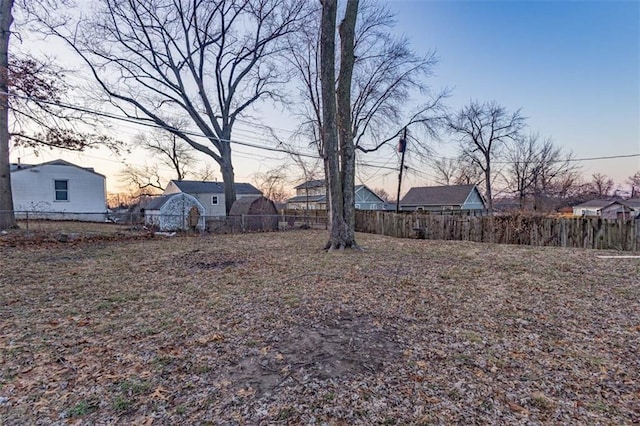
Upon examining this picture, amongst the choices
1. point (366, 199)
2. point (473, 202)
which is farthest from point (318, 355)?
point (366, 199)

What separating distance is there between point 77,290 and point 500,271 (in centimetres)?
688

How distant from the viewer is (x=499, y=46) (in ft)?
37.0

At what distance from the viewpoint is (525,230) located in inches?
407

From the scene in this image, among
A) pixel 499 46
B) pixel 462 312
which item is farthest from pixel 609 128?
pixel 462 312

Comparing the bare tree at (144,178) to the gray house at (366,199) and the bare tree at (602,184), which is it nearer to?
the gray house at (366,199)

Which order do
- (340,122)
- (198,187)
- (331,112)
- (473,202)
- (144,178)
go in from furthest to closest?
(144,178) < (473,202) < (198,187) < (340,122) < (331,112)

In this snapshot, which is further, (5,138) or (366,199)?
(366,199)

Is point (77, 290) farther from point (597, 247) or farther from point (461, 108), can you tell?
point (461, 108)

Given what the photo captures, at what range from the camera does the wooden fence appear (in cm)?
893

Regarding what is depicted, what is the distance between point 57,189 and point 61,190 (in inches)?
6.9

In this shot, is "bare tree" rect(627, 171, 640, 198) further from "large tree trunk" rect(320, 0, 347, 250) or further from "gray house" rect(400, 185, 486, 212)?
"large tree trunk" rect(320, 0, 347, 250)

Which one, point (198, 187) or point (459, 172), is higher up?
point (459, 172)

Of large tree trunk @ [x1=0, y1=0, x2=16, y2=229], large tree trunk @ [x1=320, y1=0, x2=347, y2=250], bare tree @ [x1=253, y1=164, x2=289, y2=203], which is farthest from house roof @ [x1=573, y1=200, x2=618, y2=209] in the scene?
large tree trunk @ [x1=0, y1=0, x2=16, y2=229]

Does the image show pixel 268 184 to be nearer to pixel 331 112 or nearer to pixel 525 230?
pixel 525 230
